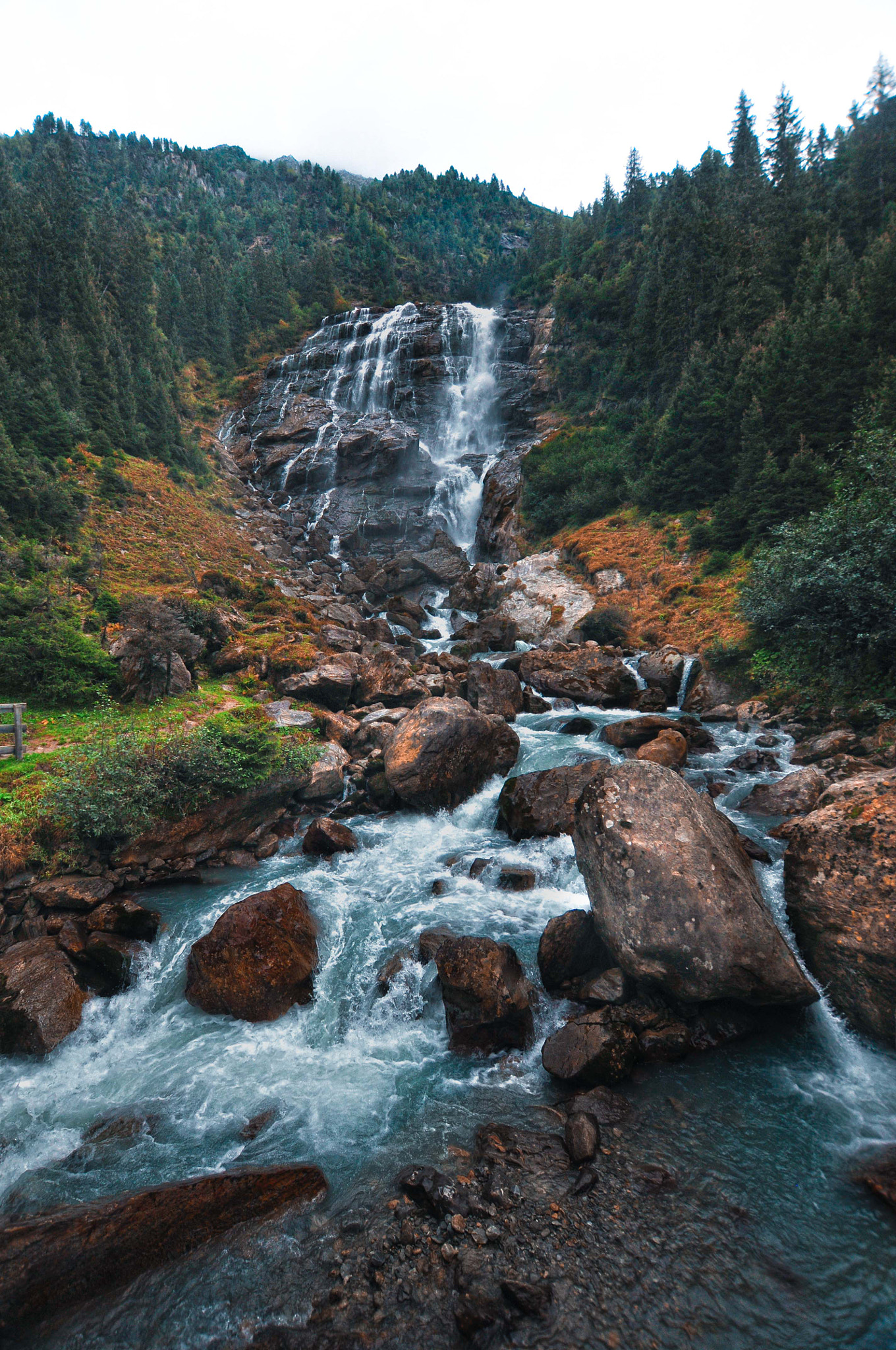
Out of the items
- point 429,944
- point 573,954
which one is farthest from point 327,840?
point 573,954

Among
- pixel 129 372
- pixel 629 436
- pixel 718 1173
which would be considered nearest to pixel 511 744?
pixel 718 1173

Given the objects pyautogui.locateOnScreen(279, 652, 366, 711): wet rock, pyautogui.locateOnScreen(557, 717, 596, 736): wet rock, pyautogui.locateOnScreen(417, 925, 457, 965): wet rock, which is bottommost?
pyautogui.locateOnScreen(417, 925, 457, 965): wet rock

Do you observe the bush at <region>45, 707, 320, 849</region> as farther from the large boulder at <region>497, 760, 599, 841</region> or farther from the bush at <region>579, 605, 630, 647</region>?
the bush at <region>579, 605, 630, 647</region>

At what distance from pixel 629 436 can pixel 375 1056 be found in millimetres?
46425

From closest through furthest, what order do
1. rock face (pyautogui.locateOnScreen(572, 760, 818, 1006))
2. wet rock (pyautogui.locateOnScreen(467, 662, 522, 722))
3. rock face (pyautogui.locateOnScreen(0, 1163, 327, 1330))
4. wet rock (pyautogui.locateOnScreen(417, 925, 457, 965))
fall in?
rock face (pyautogui.locateOnScreen(0, 1163, 327, 1330)) < rock face (pyautogui.locateOnScreen(572, 760, 818, 1006)) < wet rock (pyautogui.locateOnScreen(417, 925, 457, 965)) < wet rock (pyautogui.locateOnScreen(467, 662, 522, 722))

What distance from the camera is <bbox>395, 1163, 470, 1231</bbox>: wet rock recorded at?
5562 millimetres

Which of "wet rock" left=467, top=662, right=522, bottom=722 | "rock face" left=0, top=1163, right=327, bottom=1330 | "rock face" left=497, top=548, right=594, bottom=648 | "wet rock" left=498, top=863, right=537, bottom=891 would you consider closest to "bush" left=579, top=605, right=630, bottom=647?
"rock face" left=497, top=548, right=594, bottom=648

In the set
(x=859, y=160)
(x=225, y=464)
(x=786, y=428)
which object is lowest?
(x=786, y=428)

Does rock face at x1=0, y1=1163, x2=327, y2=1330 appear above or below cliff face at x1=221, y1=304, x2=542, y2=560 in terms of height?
below

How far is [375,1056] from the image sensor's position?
→ 8125 millimetres

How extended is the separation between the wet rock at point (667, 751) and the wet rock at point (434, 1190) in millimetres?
11178

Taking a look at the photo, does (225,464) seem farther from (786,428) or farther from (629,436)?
(786,428)

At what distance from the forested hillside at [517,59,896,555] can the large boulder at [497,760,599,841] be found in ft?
65.3

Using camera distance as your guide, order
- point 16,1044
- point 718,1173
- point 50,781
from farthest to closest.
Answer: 1. point 50,781
2. point 16,1044
3. point 718,1173
